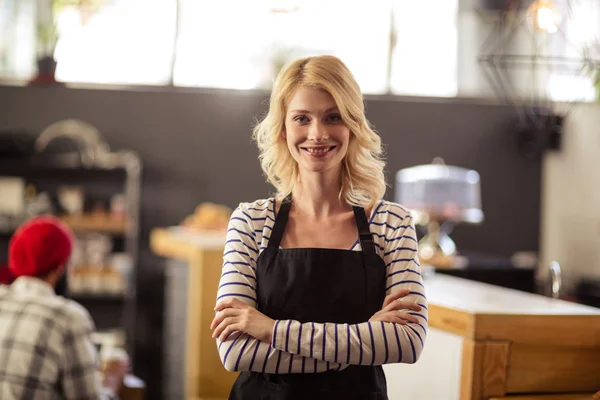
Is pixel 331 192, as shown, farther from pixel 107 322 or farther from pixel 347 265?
pixel 107 322

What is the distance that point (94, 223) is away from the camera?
648cm

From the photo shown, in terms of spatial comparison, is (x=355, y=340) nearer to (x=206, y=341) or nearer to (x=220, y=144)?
(x=206, y=341)

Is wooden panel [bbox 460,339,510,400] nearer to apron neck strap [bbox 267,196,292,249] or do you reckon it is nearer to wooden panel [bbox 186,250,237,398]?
apron neck strap [bbox 267,196,292,249]

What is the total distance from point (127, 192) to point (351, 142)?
17.1 feet

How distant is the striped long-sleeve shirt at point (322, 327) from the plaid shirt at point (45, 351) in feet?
3.14

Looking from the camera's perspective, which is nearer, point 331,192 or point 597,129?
point 331,192

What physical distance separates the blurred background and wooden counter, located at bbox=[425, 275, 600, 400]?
12.5ft

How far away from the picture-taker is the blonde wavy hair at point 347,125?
6.12ft

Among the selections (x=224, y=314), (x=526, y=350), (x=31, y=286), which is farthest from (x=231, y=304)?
(x=31, y=286)

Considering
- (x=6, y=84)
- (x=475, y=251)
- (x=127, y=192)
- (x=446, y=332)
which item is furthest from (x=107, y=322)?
(x=446, y=332)

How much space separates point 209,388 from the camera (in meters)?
4.05

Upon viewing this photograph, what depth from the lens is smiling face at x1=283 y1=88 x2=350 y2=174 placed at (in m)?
1.86

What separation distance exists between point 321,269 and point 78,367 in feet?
3.75

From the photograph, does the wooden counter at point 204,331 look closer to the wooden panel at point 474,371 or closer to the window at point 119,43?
the wooden panel at point 474,371
